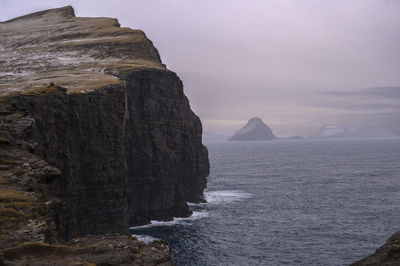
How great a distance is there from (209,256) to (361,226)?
3208cm

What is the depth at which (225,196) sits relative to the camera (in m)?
108

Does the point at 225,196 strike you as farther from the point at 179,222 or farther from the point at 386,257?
the point at 386,257

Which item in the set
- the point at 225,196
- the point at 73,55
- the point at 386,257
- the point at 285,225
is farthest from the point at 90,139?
the point at 225,196

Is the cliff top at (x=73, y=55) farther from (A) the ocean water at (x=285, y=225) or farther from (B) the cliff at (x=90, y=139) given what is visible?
(A) the ocean water at (x=285, y=225)

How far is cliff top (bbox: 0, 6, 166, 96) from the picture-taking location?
73062 mm

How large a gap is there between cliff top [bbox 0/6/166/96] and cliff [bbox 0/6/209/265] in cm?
35

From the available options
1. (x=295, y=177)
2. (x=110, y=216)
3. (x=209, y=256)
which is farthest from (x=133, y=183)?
(x=295, y=177)

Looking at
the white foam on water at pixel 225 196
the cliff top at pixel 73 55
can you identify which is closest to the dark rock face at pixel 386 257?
the cliff top at pixel 73 55

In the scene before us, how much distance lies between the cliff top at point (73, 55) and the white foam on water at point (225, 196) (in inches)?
1521

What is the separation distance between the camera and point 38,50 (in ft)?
382

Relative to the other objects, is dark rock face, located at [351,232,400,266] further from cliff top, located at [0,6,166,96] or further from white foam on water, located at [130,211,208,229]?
white foam on water, located at [130,211,208,229]

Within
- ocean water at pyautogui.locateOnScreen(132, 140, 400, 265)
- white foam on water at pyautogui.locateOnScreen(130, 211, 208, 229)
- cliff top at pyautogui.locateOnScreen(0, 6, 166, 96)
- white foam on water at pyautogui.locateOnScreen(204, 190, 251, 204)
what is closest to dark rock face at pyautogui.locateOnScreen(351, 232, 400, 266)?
ocean water at pyautogui.locateOnScreen(132, 140, 400, 265)

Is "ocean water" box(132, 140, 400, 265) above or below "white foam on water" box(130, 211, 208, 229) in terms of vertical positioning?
below

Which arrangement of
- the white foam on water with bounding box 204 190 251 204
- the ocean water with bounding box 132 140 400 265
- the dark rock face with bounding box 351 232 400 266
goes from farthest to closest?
the white foam on water with bounding box 204 190 251 204 → the ocean water with bounding box 132 140 400 265 → the dark rock face with bounding box 351 232 400 266
